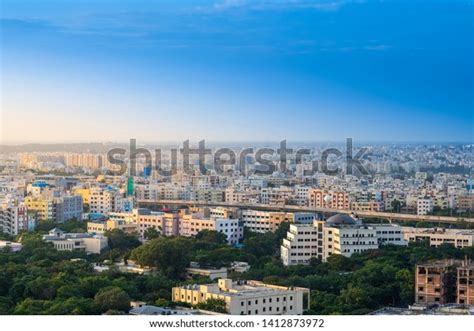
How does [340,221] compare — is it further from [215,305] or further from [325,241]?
[215,305]

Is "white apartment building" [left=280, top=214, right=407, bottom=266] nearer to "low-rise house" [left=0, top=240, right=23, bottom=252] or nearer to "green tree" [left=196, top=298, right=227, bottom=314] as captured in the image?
"low-rise house" [left=0, top=240, right=23, bottom=252]

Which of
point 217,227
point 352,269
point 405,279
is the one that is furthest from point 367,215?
point 405,279

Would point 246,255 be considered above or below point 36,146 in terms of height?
below

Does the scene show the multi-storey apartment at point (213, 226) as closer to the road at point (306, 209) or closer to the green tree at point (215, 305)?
the road at point (306, 209)

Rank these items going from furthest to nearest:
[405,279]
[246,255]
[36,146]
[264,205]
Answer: [264,205]
[36,146]
[246,255]
[405,279]

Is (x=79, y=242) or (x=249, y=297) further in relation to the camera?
(x=79, y=242)

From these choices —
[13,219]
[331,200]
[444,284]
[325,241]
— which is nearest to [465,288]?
[444,284]
